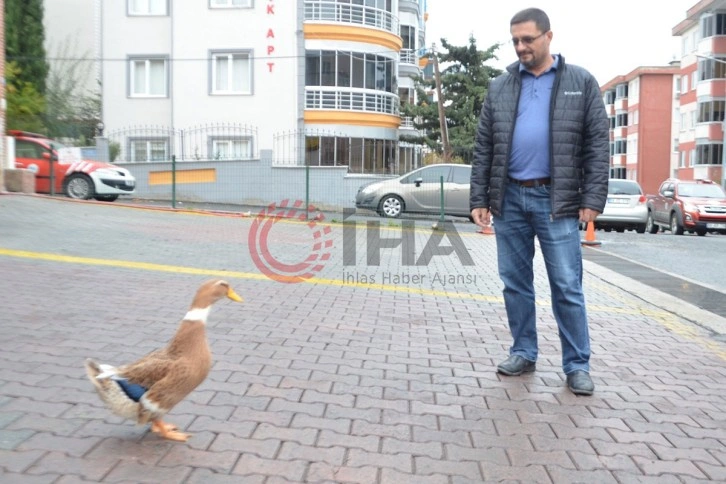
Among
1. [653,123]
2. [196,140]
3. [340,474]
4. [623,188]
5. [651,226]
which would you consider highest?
[653,123]

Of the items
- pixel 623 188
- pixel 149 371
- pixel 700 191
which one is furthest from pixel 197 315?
pixel 700 191

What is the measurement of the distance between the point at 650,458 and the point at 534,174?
1.83 m

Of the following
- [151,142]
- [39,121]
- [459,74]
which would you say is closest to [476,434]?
[151,142]

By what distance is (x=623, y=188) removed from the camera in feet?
71.5

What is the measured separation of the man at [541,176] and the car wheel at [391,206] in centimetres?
1538

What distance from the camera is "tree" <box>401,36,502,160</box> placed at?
37812mm

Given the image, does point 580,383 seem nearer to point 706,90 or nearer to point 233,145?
point 233,145

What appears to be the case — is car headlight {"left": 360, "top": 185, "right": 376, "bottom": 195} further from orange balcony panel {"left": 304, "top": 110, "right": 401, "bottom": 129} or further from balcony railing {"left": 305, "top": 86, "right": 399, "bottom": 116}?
balcony railing {"left": 305, "top": 86, "right": 399, "bottom": 116}

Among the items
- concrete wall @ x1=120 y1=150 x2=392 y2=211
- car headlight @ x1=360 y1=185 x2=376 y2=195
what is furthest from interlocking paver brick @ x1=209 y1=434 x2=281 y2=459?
car headlight @ x1=360 y1=185 x2=376 y2=195

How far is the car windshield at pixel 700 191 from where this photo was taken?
2231 centimetres

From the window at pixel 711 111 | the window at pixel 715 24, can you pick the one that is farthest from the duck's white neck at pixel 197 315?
the window at pixel 715 24

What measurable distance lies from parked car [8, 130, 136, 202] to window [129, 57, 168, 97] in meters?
11.5

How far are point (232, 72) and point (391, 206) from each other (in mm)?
13026

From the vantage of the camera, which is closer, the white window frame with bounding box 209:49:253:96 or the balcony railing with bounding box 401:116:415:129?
the white window frame with bounding box 209:49:253:96
